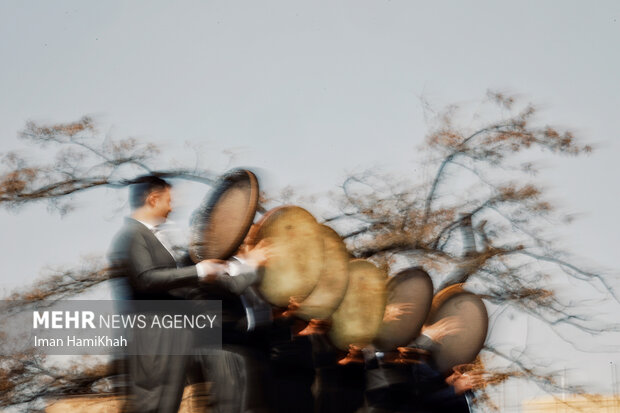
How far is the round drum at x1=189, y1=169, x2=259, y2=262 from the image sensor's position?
3482 millimetres

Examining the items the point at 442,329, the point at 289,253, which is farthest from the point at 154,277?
the point at 442,329

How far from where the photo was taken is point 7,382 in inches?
197

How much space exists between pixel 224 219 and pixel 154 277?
0.37m

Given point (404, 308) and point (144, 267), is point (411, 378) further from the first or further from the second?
point (144, 267)

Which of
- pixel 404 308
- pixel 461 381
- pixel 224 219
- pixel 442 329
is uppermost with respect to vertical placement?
pixel 224 219

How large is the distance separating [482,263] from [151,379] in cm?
392

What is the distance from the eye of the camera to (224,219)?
138 inches

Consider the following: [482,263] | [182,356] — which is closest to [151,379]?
[182,356]

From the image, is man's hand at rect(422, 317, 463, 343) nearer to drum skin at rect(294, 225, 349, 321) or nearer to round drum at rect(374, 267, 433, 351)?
round drum at rect(374, 267, 433, 351)

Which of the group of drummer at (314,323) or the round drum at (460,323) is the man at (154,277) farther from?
the round drum at (460,323)

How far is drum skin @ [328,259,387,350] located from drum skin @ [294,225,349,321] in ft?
0.35

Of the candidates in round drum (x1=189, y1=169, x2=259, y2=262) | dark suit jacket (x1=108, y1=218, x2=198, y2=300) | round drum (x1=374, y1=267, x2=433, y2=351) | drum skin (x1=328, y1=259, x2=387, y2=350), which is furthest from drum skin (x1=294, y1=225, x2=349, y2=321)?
dark suit jacket (x1=108, y1=218, x2=198, y2=300)

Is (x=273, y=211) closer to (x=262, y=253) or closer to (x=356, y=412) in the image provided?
(x=262, y=253)

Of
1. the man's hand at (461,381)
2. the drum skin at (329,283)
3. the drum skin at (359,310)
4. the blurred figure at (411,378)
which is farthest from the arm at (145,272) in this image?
the man's hand at (461,381)
